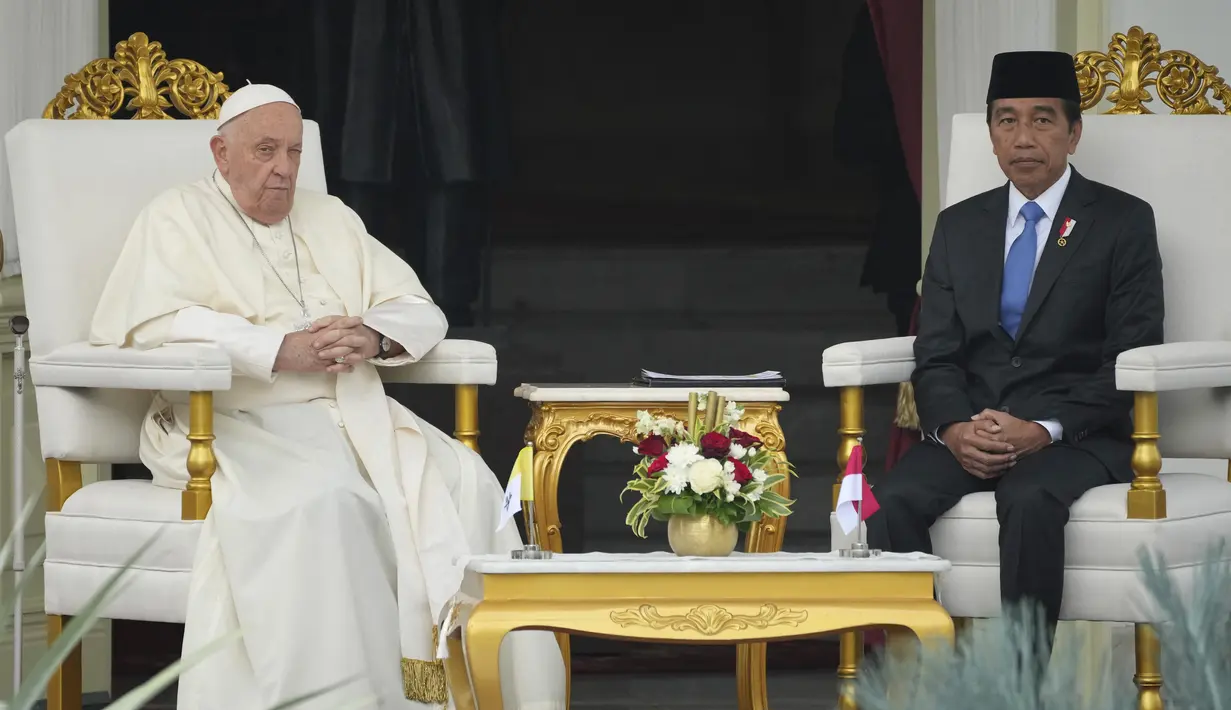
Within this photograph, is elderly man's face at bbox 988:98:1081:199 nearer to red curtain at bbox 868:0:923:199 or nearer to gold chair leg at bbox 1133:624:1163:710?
gold chair leg at bbox 1133:624:1163:710

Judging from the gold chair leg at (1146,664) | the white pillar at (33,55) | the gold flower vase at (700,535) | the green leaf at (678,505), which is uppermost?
the white pillar at (33,55)

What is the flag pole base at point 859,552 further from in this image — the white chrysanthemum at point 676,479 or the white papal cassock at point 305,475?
the white papal cassock at point 305,475

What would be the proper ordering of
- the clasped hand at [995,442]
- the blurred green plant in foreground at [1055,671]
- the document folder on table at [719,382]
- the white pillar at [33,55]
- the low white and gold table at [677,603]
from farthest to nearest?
the white pillar at [33,55], the document folder on table at [719,382], the clasped hand at [995,442], the low white and gold table at [677,603], the blurred green plant in foreground at [1055,671]

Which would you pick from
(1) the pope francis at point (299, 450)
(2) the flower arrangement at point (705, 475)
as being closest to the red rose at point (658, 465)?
(2) the flower arrangement at point (705, 475)

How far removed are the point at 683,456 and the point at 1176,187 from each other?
1.70 m

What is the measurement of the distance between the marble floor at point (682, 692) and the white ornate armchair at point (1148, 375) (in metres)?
0.78

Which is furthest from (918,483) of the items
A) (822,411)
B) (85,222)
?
(822,411)

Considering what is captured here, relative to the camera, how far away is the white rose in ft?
8.61

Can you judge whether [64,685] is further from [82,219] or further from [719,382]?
[719,382]

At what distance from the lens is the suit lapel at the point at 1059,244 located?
3486 mm

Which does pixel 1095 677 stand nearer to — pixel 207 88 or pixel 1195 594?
pixel 1195 594

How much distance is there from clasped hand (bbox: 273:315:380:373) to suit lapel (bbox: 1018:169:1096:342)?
55.0 inches

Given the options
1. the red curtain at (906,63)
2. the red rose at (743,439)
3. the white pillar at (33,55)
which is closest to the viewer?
the red rose at (743,439)

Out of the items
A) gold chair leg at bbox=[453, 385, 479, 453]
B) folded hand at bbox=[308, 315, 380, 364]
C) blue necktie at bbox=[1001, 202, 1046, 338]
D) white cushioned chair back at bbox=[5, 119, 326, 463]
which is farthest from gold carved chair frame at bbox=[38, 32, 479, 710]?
blue necktie at bbox=[1001, 202, 1046, 338]
